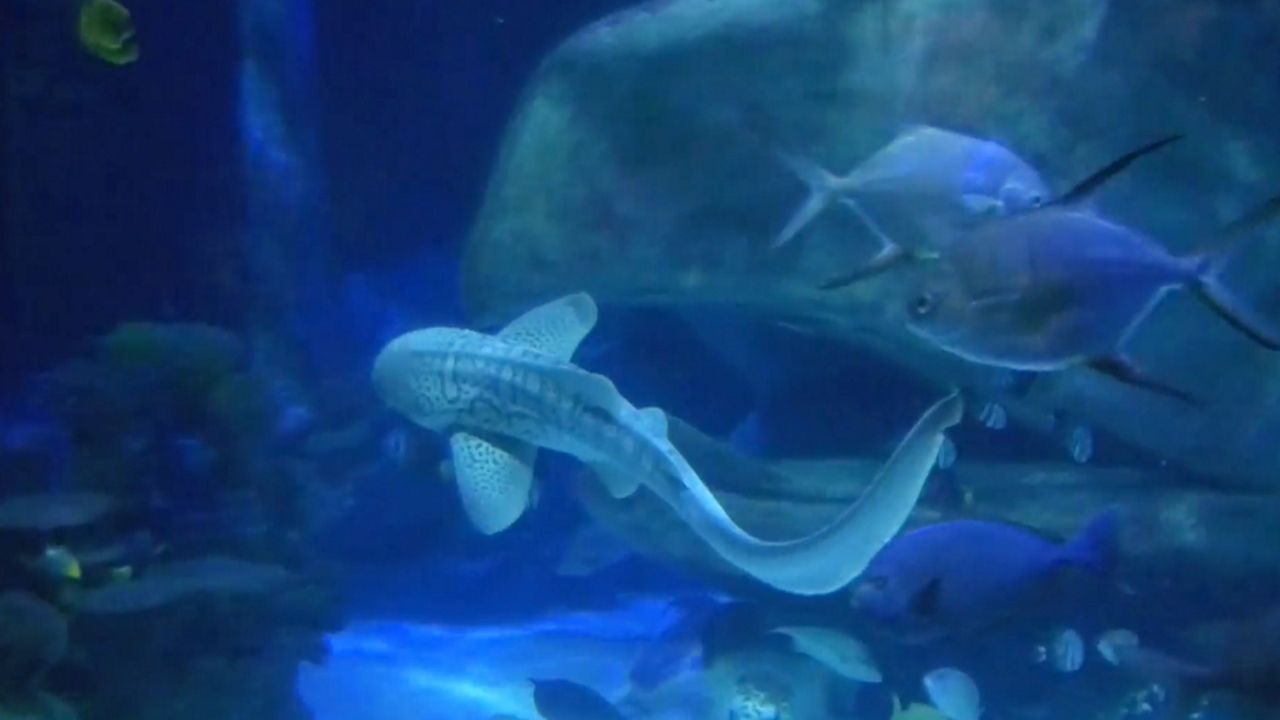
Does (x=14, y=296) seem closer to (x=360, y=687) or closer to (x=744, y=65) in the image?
(x=360, y=687)

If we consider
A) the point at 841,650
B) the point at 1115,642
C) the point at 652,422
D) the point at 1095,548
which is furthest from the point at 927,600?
the point at 652,422

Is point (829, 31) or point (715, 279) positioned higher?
point (829, 31)

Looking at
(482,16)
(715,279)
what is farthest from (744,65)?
(482,16)

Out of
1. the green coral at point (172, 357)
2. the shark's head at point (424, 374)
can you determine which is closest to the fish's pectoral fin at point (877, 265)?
the shark's head at point (424, 374)

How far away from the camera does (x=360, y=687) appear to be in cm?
622

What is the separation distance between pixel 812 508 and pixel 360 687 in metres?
2.78

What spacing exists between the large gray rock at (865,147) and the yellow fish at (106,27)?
1.99 m

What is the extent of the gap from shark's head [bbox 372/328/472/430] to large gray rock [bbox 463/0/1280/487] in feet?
5.78

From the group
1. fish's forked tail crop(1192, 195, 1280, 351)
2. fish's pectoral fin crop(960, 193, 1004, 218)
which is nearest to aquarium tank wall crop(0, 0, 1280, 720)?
fish's pectoral fin crop(960, 193, 1004, 218)

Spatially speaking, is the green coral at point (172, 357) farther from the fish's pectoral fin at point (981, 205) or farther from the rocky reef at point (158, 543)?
the fish's pectoral fin at point (981, 205)

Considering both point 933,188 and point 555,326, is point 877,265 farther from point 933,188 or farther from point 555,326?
point 555,326

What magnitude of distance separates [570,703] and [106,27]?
158 inches

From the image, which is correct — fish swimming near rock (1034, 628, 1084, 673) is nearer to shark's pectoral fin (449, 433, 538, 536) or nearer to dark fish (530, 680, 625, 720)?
dark fish (530, 680, 625, 720)

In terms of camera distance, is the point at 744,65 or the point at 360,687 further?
the point at 360,687
